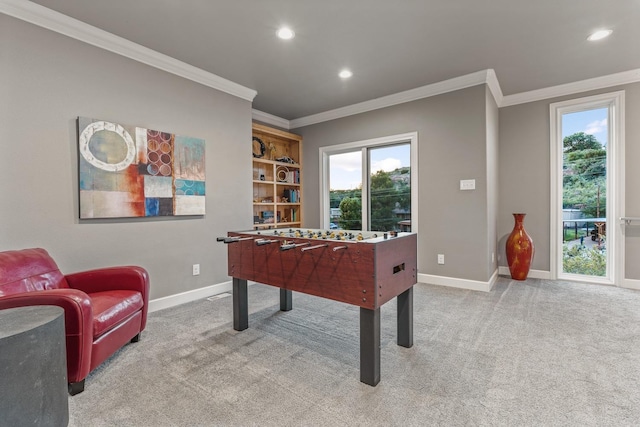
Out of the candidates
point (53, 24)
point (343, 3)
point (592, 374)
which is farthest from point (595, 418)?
point (53, 24)

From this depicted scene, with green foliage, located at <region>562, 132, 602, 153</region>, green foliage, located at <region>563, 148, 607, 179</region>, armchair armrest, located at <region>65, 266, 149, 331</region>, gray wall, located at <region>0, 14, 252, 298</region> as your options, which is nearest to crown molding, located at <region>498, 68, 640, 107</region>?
green foliage, located at <region>562, 132, 602, 153</region>

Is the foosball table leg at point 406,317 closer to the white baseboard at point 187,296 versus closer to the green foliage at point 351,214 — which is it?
the white baseboard at point 187,296

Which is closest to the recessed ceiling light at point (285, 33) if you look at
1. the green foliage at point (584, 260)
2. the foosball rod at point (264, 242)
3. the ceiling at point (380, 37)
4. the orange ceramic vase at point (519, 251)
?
the ceiling at point (380, 37)

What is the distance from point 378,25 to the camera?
99.9 inches

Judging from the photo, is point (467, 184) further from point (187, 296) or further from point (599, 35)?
point (187, 296)

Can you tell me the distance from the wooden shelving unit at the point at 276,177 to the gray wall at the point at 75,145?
987 millimetres

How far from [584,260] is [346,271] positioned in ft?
13.4

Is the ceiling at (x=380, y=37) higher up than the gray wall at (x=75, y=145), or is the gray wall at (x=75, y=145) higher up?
the ceiling at (x=380, y=37)

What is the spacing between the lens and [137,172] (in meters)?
2.82

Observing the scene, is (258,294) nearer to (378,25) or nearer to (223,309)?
(223,309)

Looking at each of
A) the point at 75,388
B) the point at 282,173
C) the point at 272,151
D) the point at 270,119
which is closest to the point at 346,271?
the point at 75,388

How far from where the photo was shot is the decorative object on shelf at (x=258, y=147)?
15.0ft

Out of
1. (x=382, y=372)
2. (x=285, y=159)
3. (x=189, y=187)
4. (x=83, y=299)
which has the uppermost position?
(x=285, y=159)

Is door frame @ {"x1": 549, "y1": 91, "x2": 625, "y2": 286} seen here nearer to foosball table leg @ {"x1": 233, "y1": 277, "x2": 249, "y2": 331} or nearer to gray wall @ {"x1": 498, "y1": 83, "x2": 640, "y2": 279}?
gray wall @ {"x1": 498, "y1": 83, "x2": 640, "y2": 279}
